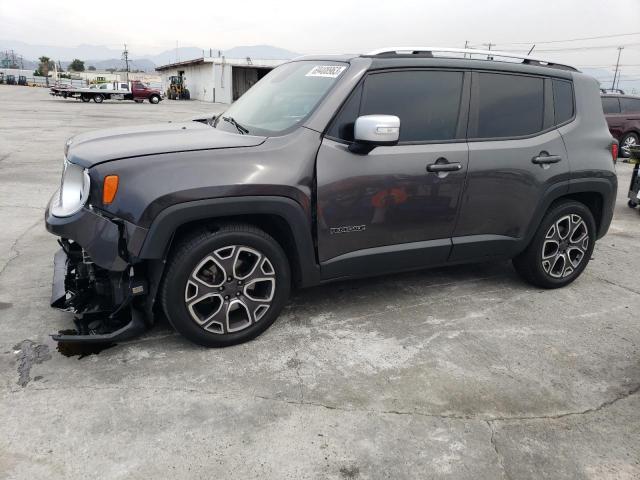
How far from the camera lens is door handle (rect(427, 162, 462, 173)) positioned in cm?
353

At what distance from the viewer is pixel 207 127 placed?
3.86m

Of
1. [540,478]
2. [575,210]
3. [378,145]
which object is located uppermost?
[378,145]

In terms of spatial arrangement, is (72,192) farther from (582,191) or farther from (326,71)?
(582,191)

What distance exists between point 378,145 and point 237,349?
1.58 metres

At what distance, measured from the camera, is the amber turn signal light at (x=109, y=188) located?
2.82 meters

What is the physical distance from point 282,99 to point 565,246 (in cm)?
273

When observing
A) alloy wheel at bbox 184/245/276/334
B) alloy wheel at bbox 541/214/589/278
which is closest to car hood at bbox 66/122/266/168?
alloy wheel at bbox 184/245/276/334

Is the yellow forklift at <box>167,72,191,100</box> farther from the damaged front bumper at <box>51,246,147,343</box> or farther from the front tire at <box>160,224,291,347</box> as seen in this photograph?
the front tire at <box>160,224,291,347</box>

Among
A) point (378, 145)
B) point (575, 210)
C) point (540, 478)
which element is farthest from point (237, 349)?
point (575, 210)

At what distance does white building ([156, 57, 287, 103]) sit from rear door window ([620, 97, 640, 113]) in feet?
113

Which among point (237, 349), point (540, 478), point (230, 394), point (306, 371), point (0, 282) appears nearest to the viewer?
point (540, 478)

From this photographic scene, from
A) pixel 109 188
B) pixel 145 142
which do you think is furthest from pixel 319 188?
pixel 109 188

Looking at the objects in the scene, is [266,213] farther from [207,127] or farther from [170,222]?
[207,127]

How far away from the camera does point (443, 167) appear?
3555 mm
